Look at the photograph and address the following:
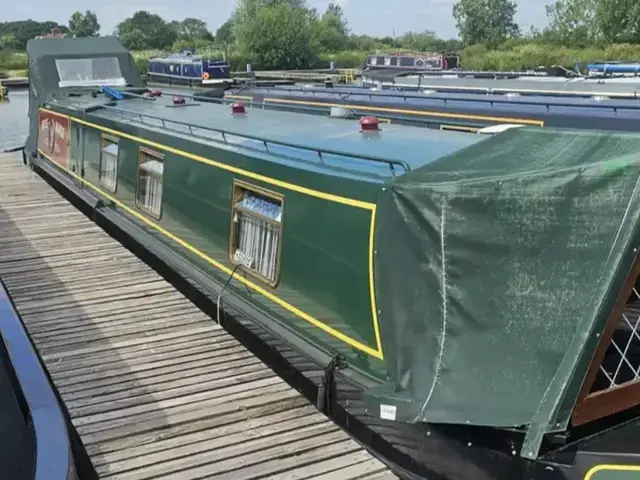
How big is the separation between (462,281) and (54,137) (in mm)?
9505

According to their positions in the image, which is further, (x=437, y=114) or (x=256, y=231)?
(x=437, y=114)

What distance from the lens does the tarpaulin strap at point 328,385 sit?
14.6ft

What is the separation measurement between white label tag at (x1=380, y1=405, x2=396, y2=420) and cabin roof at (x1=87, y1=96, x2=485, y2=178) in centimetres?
133

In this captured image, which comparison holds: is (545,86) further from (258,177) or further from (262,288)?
(262,288)

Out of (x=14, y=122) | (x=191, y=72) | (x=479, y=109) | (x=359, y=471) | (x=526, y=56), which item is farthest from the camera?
(x=526, y=56)

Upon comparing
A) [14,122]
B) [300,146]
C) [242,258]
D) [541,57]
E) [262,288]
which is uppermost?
[541,57]

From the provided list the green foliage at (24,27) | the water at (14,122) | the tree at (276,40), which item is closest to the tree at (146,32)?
the green foliage at (24,27)

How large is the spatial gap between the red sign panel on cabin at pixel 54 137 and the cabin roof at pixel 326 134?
2675 mm

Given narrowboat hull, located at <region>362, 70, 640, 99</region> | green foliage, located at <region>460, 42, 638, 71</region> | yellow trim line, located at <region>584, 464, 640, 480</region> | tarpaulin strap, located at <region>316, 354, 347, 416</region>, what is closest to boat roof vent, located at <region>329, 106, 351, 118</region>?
tarpaulin strap, located at <region>316, 354, 347, 416</region>

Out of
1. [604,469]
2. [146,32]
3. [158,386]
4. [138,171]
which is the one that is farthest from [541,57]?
[146,32]

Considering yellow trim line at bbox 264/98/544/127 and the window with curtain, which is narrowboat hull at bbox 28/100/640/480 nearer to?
the window with curtain

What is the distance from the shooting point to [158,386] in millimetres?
5195

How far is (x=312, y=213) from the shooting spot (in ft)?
15.3

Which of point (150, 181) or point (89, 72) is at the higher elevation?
point (89, 72)
